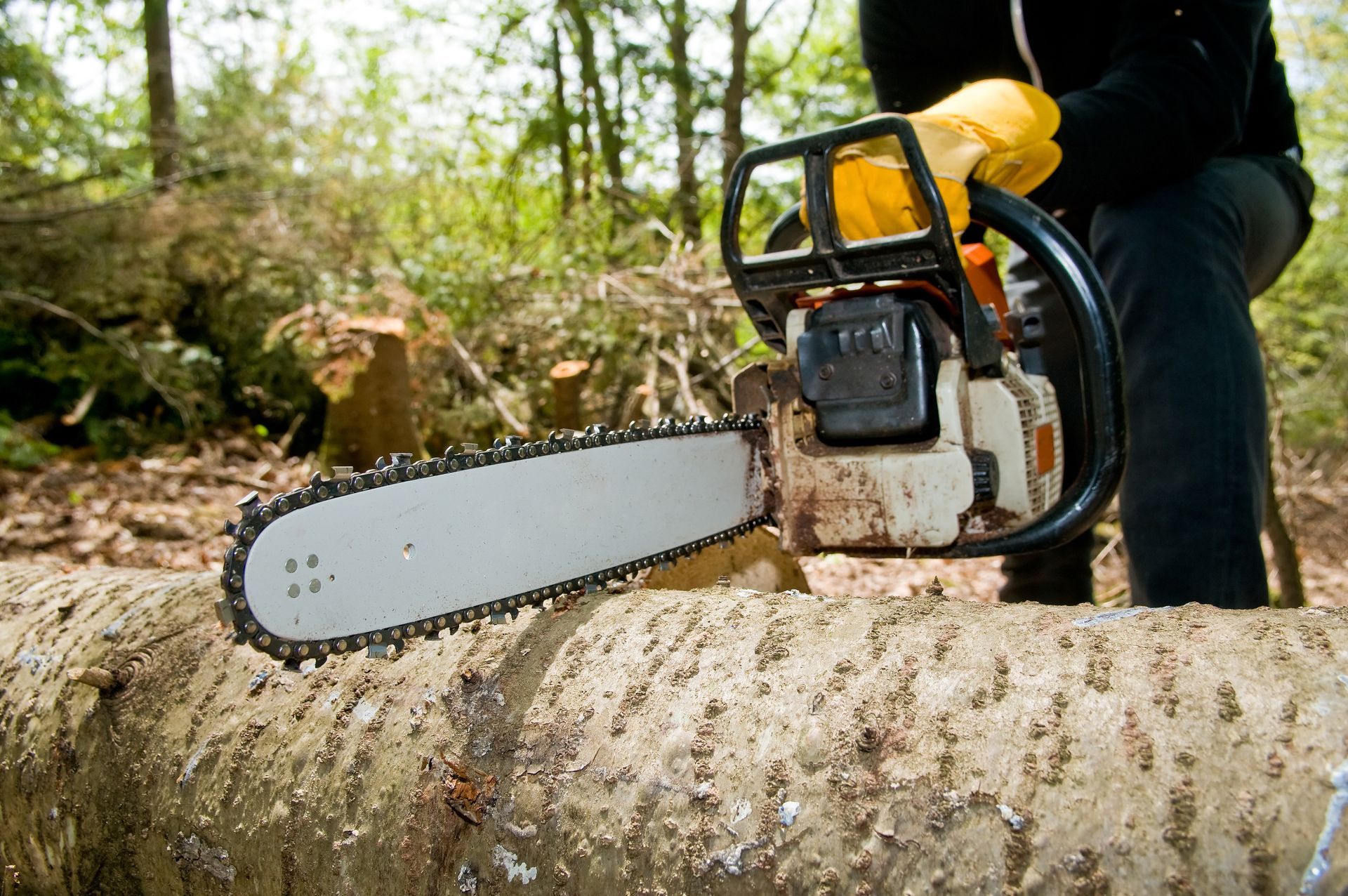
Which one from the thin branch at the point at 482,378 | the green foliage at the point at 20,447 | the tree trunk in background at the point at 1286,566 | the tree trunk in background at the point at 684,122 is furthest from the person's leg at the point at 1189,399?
the tree trunk in background at the point at 684,122

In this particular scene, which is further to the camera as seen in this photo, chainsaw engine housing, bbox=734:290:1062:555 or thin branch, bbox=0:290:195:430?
thin branch, bbox=0:290:195:430

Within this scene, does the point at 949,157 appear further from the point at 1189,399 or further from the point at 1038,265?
the point at 1189,399

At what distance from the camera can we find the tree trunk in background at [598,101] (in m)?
8.02

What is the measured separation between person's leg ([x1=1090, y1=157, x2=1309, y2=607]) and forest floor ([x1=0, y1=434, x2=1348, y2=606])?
48.8 inches

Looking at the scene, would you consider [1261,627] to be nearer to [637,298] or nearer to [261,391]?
[637,298]

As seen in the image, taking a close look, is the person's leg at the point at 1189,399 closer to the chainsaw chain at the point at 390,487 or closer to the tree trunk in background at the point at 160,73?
the chainsaw chain at the point at 390,487

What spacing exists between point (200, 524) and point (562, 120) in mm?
4809

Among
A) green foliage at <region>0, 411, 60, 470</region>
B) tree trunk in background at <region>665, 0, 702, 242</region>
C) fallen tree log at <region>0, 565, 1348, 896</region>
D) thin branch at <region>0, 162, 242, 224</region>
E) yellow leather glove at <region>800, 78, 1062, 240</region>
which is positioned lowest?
fallen tree log at <region>0, 565, 1348, 896</region>

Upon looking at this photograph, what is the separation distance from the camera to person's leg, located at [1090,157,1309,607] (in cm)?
145

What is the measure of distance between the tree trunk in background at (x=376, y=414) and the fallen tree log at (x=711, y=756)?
300 cm

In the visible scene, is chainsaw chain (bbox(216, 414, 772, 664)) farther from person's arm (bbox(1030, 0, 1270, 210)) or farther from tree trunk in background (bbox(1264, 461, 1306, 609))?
tree trunk in background (bbox(1264, 461, 1306, 609))

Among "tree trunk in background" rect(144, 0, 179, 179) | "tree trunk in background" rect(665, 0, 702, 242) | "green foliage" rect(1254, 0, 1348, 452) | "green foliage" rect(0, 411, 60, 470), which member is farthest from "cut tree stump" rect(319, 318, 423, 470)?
"green foliage" rect(1254, 0, 1348, 452)

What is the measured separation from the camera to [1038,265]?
133 centimetres

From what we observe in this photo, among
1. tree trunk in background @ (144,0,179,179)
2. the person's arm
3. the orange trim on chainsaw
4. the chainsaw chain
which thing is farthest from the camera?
tree trunk in background @ (144,0,179,179)
